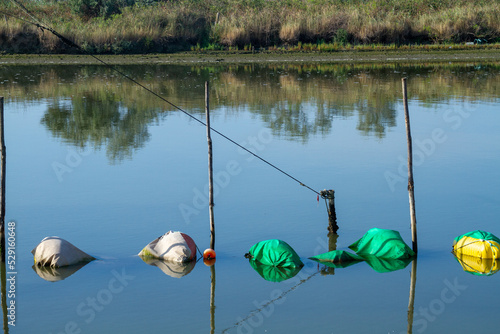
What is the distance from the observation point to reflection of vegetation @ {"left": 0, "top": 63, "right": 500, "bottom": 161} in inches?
756

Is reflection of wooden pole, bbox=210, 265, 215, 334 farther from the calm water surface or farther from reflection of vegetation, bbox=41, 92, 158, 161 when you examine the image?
reflection of vegetation, bbox=41, 92, 158, 161

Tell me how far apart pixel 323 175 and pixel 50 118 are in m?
10.1

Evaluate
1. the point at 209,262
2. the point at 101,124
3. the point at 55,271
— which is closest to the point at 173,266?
the point at 209,262

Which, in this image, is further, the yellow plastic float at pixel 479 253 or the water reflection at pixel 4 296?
the yellow plastic float at pixel 479 253

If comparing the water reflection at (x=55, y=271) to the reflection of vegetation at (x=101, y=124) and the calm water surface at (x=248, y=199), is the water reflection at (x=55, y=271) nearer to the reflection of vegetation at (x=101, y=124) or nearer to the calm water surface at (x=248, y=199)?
the calm water surface at (x=248, y=199)

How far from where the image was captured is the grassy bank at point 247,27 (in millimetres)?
33375

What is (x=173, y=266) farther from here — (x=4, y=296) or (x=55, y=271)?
(x=4, y=296)

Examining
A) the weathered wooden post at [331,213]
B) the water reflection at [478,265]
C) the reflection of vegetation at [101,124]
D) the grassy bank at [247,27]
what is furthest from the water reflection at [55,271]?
the grassy bank at [247,27]

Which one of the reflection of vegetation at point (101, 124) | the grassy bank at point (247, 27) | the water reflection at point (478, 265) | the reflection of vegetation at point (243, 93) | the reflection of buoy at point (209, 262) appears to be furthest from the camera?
the grassy bank at point (247, 27)

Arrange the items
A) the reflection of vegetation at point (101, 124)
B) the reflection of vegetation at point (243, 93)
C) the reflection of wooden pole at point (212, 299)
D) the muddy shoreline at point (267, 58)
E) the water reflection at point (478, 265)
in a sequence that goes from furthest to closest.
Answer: the muddy shoreline at point (267, 58) < the reflection of vegetation at point (243, 93) < the reflection of vegetation at point (101, 124) < the water reflection at point (478, 265) < the reflection of wooden pole at point (212, 299)

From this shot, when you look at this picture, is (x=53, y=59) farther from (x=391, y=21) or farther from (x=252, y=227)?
(x=252, y=227)

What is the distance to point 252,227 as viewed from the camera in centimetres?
1114

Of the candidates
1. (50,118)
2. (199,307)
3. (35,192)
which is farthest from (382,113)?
(199,307)

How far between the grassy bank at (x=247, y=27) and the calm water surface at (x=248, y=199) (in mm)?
8905
